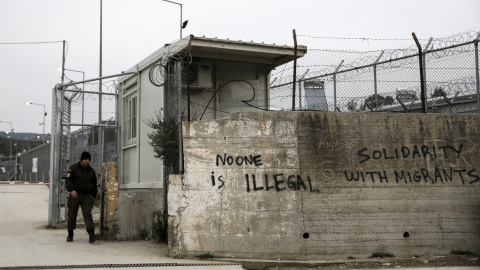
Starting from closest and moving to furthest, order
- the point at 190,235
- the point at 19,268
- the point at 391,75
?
the point at 19,268, the point at 190,235, the point at 391,75

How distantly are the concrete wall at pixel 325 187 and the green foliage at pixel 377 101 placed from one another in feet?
3.53

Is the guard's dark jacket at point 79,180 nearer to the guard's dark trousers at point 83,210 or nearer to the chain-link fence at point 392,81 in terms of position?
the guard's dark trousers at point 83,210

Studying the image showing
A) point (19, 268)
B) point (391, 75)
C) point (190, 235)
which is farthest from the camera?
point (391, 75)

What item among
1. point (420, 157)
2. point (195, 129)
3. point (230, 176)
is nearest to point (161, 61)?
point (195, 129)

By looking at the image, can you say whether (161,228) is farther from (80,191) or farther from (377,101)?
(377,101)

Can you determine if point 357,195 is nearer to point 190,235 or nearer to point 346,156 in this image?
point 346,156

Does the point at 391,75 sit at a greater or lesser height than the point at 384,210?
greater

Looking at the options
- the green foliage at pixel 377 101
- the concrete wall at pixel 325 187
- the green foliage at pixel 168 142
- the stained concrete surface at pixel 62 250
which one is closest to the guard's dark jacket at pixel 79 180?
the stained concrete surface at pixel 62 250

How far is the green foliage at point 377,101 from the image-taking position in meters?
9.73

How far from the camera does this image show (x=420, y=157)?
8.66 meters

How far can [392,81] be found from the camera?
9719mm

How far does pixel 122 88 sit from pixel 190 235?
20.8 ft

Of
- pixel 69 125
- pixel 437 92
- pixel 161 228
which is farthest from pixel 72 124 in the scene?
pixel 437 92

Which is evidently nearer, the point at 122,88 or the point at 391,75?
the point at 391,75
